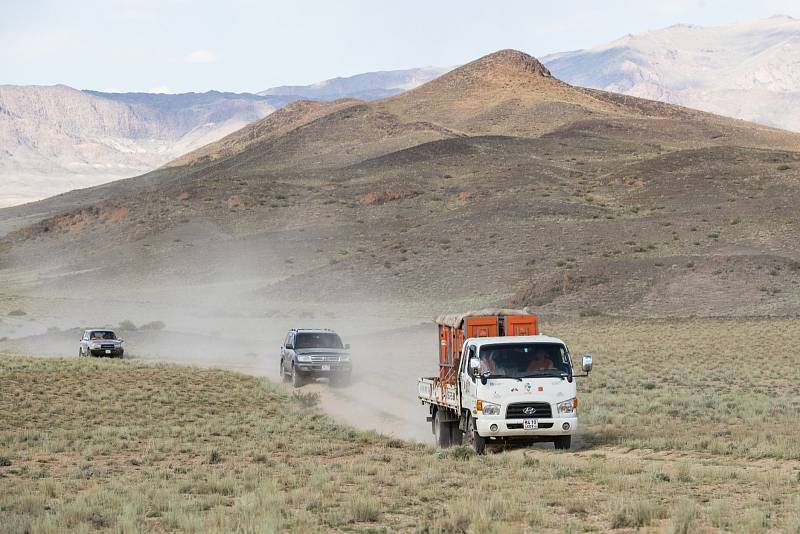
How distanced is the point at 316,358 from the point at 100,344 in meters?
15.3

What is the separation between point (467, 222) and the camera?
95.4 meters

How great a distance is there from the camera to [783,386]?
32219mm

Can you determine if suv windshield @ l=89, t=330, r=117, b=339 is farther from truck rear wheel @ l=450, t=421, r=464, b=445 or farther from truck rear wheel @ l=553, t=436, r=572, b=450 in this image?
truck rear wheel @ l=553, t=436, r=572, b=450

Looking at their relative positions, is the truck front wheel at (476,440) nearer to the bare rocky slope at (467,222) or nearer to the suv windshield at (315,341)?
the suv windshield at (315,341)

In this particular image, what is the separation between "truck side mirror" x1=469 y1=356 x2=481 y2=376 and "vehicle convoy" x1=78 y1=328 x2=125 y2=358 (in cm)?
3052

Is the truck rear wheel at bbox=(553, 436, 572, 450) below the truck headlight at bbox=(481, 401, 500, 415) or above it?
below

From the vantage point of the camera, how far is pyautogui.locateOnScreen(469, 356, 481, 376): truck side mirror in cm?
1884

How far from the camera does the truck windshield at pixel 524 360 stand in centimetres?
1917

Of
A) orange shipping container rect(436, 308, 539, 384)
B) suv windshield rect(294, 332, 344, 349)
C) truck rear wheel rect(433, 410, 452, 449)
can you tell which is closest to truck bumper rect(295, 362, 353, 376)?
suv windshield rect(294, 332, 344, 349)

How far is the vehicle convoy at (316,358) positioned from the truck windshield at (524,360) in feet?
50.5

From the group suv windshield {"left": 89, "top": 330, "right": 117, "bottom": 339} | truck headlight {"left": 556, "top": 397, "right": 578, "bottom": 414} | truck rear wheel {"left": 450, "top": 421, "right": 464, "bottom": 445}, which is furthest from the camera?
suv windshield {"left": 89, "top": 330, "right": 117, "bottom": 339}

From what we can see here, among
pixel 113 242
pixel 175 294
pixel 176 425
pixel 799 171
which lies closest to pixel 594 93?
pixel 799 171

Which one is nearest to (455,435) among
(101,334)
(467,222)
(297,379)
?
(297,379)

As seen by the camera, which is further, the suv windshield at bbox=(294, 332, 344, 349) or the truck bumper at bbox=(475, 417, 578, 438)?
the suv windshield at bbox=(294, 332, 344, 349)
